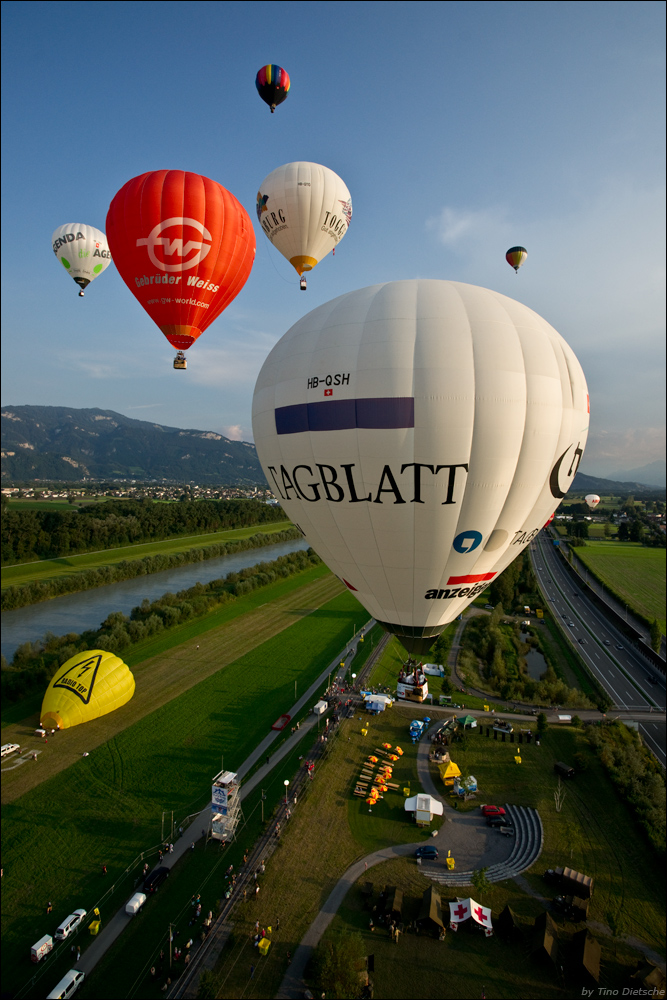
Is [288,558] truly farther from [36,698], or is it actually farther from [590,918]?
[590,918]

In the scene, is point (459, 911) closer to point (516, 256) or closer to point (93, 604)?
point (516, 256)

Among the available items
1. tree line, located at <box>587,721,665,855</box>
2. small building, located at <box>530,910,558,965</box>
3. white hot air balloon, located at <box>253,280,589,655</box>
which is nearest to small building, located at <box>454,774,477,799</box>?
small building, located at <box>530,910,558,965</box>


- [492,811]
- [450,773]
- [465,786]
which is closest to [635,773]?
[492,811]

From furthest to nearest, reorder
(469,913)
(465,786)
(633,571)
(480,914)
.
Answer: (633,571) < (465,786) < (480,914) < (469,913)

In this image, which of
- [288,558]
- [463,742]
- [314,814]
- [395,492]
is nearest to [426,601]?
[395,492]

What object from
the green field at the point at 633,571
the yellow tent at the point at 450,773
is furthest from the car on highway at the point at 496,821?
the green field at the point at 633,571

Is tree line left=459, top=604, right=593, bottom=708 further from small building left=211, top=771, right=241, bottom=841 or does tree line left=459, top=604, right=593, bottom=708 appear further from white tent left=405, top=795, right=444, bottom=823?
small building left=211, top=771, right=241, bottom=841
